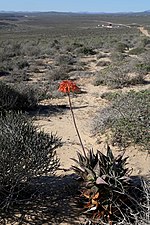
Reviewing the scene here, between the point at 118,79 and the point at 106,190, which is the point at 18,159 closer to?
the point at 106,190

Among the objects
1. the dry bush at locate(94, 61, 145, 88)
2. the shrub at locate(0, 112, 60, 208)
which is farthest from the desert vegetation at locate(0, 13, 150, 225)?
the dry bush at locate(94, 61, 145, 88)

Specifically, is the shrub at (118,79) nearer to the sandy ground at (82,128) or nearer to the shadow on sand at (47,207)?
the sandy ground at (82,128)

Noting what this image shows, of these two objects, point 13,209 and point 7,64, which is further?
point 7,64

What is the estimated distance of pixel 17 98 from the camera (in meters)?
10.6

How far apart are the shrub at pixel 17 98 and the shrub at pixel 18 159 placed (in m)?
5.05

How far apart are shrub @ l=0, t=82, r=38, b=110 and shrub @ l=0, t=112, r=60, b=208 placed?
16.6 feet

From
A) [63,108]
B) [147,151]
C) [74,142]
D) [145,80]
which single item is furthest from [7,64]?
[147,151]

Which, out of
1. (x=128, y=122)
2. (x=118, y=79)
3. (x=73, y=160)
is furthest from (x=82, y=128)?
(x=118, y=79)

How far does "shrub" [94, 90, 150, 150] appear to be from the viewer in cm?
723

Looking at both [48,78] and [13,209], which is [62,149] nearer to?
[13,209]

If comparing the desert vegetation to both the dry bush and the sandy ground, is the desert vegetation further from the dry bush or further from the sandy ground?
the dry bush

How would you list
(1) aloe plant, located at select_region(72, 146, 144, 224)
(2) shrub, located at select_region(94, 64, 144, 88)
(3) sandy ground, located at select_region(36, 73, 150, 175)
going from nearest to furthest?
(1) aloe plant, located at select_region(72, 146, 144, 224) < (3) sandy ground, located at select_region(36, 73, 150, 175) < (2) shrub, located at select_region(94, 64, 144, 88)

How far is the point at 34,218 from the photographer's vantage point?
4605mm

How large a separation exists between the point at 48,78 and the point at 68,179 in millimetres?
12020
